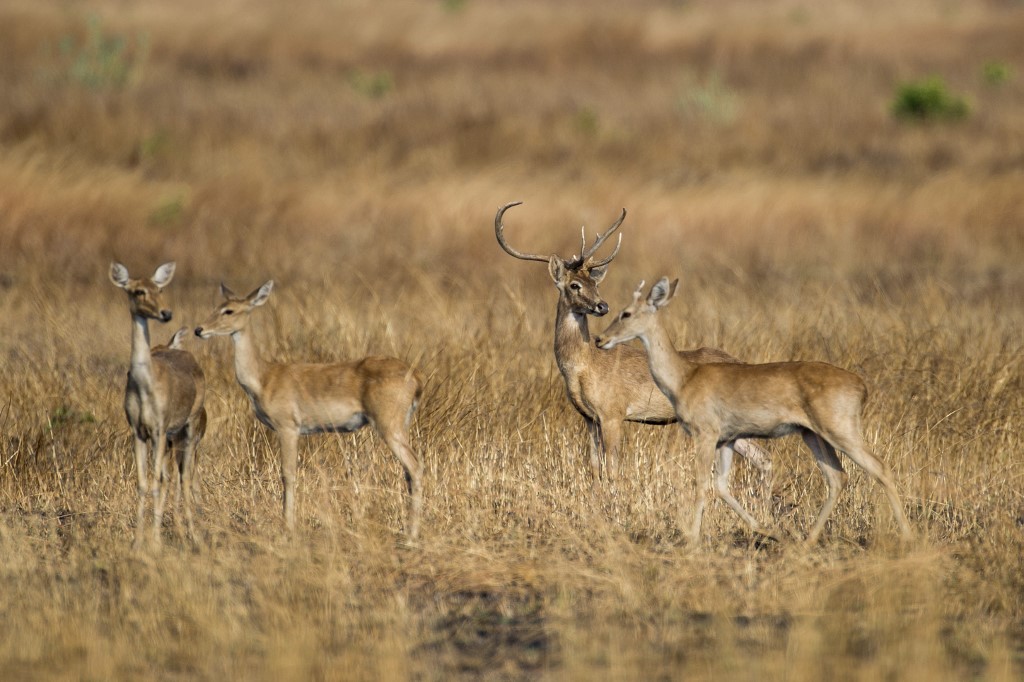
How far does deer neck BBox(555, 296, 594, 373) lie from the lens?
9508 millimetres

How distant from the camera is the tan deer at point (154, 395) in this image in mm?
7766

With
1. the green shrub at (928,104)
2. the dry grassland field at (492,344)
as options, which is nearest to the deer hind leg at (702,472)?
the dry grassland field at (492,344)

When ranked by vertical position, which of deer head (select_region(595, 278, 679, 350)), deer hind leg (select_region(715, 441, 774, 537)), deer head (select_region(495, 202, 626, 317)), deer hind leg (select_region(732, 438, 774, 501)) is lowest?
deer hind leg (select_region(715, 441, 774, 537))

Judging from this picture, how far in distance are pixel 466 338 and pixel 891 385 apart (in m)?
3.27

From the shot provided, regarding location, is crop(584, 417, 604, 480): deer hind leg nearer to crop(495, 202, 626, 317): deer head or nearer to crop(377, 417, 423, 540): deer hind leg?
crop(495, 202, 626, 317): deer head

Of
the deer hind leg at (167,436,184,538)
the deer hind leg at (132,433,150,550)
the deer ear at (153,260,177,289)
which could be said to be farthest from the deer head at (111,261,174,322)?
the deer hind leg at (167,436,184,538)

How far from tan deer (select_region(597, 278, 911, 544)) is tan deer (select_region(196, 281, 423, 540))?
1266 mm

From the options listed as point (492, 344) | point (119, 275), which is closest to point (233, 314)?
point (119, 275)

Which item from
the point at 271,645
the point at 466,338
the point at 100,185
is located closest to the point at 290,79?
the point at 100,185

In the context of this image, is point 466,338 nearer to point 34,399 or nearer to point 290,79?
point 34,399

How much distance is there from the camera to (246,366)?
27.0 ft

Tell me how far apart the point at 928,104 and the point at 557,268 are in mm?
19416

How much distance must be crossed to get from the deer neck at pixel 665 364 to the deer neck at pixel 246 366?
87.7 inches

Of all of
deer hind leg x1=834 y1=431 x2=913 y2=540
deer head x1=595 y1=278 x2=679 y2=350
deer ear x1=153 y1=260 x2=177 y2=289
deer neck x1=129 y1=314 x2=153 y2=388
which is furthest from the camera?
deer head x1=595 y1=278 x2=679 y2=350
